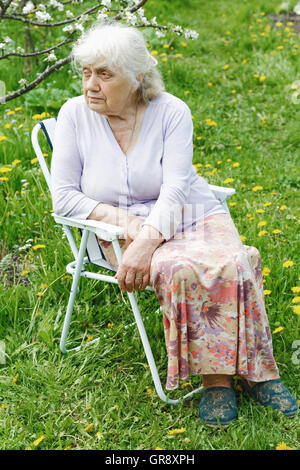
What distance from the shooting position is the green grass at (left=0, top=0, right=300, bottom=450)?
2.27 meters

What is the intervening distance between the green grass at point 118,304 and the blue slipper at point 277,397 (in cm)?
4

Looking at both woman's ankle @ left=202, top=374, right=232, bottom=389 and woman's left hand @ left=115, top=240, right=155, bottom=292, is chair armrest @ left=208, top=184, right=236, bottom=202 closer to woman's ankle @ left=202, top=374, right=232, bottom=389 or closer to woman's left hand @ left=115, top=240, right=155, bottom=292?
woman's left hand @ left=115, top=240, right=155, bottom=292

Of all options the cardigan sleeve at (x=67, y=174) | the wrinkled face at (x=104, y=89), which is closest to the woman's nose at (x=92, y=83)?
the wrinkled face at (x=104, y=89)

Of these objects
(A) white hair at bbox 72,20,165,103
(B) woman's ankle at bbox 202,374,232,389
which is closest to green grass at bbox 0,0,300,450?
(B) woman's ankle at bbox 202,374,232,389

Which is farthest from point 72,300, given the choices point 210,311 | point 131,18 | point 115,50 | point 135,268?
point 131,18

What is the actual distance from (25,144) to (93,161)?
1739 mm

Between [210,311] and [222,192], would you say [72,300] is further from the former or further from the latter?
[222,192]

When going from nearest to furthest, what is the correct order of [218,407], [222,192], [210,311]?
1. [210,311]
2. [218,407]
3. [222,192]

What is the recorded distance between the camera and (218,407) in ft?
7.47

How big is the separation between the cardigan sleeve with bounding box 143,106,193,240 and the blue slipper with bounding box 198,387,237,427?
2.18ft

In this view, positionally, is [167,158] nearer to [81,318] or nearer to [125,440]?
[81,318]

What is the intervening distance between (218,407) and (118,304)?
89 centimetres

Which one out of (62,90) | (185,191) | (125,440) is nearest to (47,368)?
(125,440)

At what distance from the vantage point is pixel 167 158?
2.48 m
